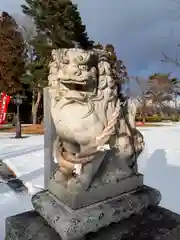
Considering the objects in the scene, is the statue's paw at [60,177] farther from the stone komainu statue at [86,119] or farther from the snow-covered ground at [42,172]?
the snow-covered ground at [42,172]

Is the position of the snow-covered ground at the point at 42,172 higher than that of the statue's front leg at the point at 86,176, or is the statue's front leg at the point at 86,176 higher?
the statue's front leg at the point at 86,176

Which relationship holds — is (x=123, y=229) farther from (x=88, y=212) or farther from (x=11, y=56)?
(x=11, y=56)

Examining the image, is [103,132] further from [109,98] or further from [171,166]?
[171,166]

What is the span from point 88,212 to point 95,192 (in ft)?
0.30

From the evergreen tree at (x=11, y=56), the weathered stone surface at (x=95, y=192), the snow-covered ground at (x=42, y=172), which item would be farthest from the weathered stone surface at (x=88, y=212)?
the evergreen tree at (x=11, y=56)

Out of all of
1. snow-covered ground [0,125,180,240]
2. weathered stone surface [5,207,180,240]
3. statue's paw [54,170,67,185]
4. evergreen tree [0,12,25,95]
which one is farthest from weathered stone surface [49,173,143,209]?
evergreen tree [0,12,25,95]

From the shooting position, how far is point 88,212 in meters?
0.90

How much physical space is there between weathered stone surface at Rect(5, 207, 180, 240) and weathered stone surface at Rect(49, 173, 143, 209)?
132 millimetres

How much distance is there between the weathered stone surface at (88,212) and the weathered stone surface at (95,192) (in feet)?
0.07

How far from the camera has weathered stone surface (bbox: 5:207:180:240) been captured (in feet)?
2.99

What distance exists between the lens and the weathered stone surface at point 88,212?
847mm

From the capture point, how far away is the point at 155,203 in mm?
1136

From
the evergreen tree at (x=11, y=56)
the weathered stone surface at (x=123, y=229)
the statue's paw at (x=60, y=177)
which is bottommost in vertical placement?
the weathered stone surface at (x=123, y=229)

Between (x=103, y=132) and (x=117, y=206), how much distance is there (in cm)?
35
